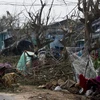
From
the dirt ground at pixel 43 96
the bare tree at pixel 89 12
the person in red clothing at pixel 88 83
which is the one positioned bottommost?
the dirt ground at pixel 43 96

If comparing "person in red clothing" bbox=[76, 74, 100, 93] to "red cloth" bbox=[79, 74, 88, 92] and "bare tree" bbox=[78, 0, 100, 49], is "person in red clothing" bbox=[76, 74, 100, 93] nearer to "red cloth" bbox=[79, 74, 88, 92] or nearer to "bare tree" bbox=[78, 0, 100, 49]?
"red cloth" bbox=[79, 74, 88, 92]

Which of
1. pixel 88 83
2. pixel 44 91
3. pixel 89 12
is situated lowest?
pixel 44 91

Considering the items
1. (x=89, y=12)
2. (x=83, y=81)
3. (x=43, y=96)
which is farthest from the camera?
(x=89, y=12)

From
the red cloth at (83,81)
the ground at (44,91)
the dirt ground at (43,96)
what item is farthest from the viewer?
the red cloth at (83,81)

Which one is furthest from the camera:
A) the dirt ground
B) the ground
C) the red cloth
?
the red cloth

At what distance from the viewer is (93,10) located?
10.4m

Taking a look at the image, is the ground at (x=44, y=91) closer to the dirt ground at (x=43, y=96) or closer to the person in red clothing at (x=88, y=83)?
the dirt ground at (x=43, y=96)

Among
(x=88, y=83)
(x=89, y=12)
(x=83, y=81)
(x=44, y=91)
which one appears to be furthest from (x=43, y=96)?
(x=89, y=12)

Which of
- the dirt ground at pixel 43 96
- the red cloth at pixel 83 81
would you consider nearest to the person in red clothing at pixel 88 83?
the red cloth at pixel 83 81

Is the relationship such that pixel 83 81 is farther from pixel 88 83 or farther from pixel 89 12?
pixel 89 12

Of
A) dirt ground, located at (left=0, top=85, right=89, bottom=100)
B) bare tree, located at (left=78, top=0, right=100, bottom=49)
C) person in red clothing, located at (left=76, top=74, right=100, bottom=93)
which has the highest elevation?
bare tree, located at (left=78, top=0, right=100, bottom=49)

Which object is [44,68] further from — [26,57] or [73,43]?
[73,43]

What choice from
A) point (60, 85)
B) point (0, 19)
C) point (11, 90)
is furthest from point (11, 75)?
point (0, 19)

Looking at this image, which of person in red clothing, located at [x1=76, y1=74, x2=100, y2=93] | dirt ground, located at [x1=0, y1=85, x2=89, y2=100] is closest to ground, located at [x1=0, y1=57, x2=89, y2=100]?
dirt ground, located at [x1=0, y1=85, x2=89, y2=100]
